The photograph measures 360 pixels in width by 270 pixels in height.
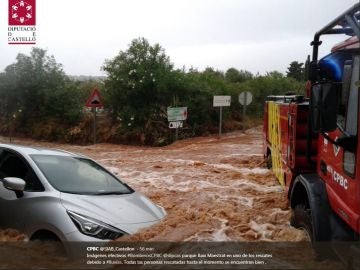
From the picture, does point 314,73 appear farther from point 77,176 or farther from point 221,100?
point 221,100

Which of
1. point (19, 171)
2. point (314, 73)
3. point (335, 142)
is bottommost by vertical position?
point (19, 171)

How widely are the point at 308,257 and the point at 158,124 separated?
16.6 m

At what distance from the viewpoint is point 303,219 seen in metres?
4.80

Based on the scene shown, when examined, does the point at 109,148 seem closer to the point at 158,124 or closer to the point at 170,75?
the point at 158,124

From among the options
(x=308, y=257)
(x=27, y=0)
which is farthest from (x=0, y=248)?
(x=27, y=0)

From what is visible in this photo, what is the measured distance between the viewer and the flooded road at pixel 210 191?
589 centimetres

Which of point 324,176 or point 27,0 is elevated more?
point 27,0

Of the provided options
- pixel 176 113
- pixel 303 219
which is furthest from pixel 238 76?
pixel 303 219

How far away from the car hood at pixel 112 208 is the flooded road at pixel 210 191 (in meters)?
0.19

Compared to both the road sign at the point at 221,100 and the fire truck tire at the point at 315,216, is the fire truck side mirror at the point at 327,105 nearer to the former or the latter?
the fire truck tire at the point at 315,216

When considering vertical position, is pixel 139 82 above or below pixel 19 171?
above

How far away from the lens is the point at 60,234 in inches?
192

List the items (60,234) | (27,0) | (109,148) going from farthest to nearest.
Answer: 1. (109,148)
2. (27,0)
3. (60,234)

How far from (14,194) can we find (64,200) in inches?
31.4
